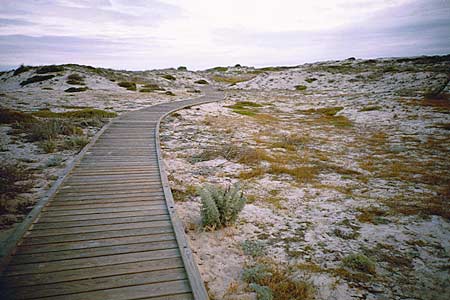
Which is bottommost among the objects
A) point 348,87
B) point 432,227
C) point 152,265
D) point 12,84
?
point 432,227

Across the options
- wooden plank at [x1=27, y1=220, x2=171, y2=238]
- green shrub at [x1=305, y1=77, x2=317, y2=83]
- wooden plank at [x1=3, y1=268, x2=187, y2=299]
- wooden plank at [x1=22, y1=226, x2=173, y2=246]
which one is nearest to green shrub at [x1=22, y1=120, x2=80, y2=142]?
wooden plank at [x1=27, y1=220, x2=171, y2=238]

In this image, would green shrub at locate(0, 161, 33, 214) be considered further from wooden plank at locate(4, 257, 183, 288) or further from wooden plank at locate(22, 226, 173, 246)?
wooden plank at locate(4, 257, 183, 288)

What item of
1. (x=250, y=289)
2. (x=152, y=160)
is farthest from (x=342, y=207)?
(x=152, y=160)

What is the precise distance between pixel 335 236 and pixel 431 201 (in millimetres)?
3652

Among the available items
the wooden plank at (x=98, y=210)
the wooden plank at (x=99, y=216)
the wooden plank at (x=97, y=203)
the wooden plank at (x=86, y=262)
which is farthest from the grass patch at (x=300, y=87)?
the wooden plank at (x=86, y=262)

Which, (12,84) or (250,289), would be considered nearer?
(250,289)

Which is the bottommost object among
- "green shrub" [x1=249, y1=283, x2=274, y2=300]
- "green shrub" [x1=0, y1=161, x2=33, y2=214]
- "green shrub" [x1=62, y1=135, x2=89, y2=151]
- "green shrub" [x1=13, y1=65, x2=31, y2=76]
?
"green shrub" [x1=249, y1=283, x2=274, y2=300]

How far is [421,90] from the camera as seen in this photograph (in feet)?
97.3

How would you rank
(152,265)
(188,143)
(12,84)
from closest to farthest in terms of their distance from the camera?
1. (152,265)
2. (188,143)
3. (12,84)

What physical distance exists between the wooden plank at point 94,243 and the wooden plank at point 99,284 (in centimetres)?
78

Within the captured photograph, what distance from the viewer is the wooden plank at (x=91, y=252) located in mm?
3815

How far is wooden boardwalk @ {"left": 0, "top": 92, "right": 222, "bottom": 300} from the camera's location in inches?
133

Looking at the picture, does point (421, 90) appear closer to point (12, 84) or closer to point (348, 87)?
point (348, 87)

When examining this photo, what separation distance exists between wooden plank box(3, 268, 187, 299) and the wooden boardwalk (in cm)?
1
